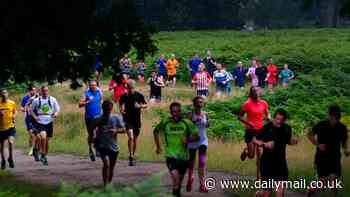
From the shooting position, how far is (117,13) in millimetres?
15633

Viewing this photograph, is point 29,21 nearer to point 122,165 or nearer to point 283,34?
point 122,165

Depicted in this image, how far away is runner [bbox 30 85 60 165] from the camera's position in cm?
1877

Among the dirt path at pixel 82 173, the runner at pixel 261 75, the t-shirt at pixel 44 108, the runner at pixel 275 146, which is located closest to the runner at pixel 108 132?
the dirt path at pixel 82 173

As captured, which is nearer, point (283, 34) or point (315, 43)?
point (315, 43)

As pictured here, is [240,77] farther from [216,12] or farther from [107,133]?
[216,12]

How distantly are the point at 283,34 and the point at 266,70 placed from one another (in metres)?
29.8

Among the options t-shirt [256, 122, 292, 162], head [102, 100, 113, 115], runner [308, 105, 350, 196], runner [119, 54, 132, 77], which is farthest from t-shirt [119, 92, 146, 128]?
t-shirt [256, 122, 292, 162]

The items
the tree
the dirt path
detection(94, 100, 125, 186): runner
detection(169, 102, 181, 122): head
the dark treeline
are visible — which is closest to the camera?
detection(169, 102, 181, 122): head

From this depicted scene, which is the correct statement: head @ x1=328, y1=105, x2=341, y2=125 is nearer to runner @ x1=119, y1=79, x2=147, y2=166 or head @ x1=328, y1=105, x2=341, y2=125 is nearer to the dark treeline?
runner @ x1=119, y1=79, x2=147, y2=166

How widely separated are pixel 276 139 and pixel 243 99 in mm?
17020

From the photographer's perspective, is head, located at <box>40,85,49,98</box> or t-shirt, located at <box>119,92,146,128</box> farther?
head, located at <box>40,85,49,98</box>

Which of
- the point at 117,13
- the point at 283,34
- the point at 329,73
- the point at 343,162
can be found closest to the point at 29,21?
the point at 117,13

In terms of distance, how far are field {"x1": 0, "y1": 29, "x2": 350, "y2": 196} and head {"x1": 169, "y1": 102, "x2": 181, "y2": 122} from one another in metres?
3.28

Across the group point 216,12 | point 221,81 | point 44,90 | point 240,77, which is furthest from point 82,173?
point 216,12
